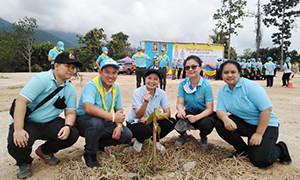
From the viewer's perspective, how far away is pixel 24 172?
76.4 inches

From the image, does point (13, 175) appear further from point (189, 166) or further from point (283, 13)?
point (283, 13)

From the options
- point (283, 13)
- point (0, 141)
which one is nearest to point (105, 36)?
point (283, 13)

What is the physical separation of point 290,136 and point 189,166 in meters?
2.02

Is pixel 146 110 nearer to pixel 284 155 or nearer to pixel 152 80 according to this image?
pixel 152 80

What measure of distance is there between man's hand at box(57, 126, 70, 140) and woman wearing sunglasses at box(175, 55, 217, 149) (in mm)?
1300

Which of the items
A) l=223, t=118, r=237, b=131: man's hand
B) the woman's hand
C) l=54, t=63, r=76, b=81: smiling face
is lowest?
the woman's hand

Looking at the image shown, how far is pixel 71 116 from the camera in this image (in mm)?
2158

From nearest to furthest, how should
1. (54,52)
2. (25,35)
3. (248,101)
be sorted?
(248,101) → (54,52) → (25,35)

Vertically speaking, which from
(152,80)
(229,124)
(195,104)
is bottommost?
(229,124)

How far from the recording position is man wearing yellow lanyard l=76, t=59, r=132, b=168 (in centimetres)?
208

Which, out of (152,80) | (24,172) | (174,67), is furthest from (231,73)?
(174,67)

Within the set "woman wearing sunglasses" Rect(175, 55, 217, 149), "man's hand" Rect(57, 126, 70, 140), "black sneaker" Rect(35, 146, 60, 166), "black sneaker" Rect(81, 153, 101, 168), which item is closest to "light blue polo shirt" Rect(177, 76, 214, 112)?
"woman wearing sunglasses" Rect(175, 55, 217, 149)

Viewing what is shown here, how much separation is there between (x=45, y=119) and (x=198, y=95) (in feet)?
6.13

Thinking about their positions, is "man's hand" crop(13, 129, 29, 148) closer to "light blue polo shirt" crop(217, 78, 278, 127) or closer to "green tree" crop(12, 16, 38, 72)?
"light blue polo shirt" crop(217, 78, 278, 127)
